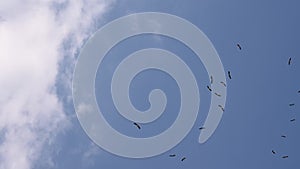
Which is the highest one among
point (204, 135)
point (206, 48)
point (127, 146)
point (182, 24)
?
point (182, 24)

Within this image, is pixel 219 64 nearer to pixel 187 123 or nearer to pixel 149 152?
pixel 187 123

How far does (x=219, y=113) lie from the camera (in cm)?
4212

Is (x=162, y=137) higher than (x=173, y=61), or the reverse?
(x=173, y=61)

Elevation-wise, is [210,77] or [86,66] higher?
[86,66]

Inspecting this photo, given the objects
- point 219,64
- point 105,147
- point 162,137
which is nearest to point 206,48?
point 219,64

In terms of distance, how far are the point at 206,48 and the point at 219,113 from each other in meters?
5.96

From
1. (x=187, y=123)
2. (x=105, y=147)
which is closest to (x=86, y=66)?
(x=105, y=147)

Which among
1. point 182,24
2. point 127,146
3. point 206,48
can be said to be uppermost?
point 182,24

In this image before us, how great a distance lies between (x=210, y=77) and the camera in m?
42.8

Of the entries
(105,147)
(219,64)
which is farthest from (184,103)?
(105,147)

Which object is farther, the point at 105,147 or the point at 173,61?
the point at 173,61

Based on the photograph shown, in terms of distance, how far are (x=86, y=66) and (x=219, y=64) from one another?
38.8 feet

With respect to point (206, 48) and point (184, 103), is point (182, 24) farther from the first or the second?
point (184, 103)

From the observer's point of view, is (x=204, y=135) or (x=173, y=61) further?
(x=173, y=61)
